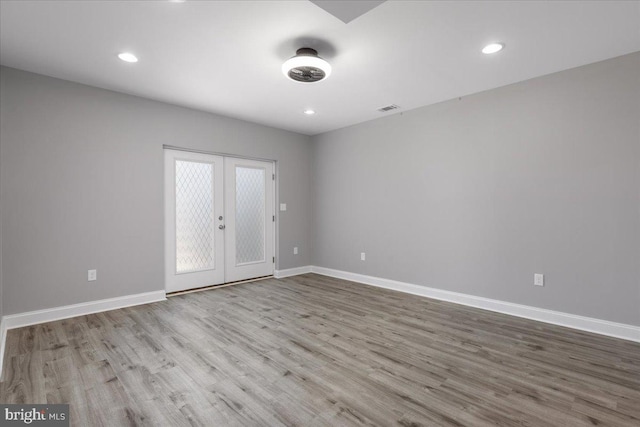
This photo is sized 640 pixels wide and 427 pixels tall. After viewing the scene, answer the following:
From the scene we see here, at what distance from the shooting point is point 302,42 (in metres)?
2.68

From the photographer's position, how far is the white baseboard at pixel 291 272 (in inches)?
215

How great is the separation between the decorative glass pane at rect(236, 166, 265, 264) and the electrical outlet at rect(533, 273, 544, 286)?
4.03m

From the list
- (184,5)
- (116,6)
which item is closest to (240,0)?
(184,5)

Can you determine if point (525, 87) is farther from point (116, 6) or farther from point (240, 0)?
point (116, 6)

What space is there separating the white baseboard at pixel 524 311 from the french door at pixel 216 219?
2.06 m

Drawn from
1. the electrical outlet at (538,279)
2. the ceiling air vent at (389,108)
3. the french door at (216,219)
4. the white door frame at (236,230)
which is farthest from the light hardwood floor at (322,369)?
the ceiling air vent at (389,108)

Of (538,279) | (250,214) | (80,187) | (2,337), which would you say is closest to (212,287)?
(250,214)

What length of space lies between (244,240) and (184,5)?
3.61 m

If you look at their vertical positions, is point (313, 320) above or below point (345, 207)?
below

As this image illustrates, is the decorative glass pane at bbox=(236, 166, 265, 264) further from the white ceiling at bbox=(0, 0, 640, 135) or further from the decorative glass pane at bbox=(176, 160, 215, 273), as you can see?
the white ceiling at bbox=(0, 0, 640, 135)

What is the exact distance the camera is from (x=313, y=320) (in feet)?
10.9

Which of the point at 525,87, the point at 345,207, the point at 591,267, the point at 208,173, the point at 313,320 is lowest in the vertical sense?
the point at 313,320

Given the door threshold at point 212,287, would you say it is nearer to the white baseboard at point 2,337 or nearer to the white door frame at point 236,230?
the white door frame at point 236,230

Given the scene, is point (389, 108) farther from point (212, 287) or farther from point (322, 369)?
point (212, 287)
